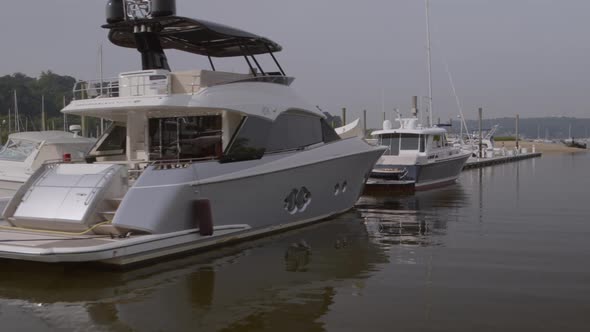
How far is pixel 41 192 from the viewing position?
361 inches

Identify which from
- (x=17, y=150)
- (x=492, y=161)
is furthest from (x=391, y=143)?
(x=492, y=161)

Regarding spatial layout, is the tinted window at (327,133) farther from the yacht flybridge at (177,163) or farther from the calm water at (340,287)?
the calm water at (340,287)

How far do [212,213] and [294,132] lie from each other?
2.90m

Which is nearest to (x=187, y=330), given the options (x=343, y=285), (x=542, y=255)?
(x=343, y=285)

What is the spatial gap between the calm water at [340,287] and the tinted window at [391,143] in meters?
10.5

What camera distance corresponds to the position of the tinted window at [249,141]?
9867mm

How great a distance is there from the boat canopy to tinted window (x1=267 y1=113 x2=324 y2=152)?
1581mm

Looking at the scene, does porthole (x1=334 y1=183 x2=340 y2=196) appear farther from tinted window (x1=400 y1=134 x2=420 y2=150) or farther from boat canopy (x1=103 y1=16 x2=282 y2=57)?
tinted window (x1=400 y1=134 x2=420 y2=150)

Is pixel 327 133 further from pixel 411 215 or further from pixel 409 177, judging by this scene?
pixel 409 177

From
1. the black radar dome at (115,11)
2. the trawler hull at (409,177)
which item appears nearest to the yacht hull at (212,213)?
the black radar dome at (115,11)

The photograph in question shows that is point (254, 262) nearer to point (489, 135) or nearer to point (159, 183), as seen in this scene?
point (159, 183)

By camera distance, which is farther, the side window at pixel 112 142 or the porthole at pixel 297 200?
the porthole at pixel 297 200

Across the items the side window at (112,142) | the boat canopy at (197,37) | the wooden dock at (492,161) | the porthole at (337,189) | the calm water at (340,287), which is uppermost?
the boat canopy at (197,37)

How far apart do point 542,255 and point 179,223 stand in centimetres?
581
